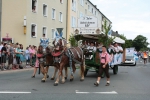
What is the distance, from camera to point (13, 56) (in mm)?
19516

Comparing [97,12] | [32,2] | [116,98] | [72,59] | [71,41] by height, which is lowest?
[116,98]

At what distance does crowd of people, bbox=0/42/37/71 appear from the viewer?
18.5 metres

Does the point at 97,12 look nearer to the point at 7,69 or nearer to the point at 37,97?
the point at 7,69

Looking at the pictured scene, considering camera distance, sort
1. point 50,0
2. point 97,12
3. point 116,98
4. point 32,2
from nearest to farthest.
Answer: point 116,98, point 32,2, point 50,0, point 97,12

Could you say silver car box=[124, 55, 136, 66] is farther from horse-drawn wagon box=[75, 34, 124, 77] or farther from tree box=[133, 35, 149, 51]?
tree box=[133, 35, 149, 51]

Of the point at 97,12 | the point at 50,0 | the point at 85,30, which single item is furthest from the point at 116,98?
the point at 97,12

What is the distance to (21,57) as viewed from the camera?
21359mm

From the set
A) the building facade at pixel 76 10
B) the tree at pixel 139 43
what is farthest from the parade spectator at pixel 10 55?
the tree at pixel 139 43

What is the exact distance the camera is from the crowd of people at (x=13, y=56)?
18.5 meters

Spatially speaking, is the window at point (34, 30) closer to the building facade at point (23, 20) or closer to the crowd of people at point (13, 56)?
the building facade at point (23, 20)

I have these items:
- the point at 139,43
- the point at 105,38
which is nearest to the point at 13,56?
the point at 105,38

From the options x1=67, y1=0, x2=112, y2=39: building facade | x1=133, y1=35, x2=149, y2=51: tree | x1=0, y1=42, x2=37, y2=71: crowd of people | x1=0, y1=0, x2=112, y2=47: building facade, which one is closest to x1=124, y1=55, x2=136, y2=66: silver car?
x1=0, y1=0, x2=112, y2=47: building facade

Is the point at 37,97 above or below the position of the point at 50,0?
below

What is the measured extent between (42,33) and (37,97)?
29.9 m
